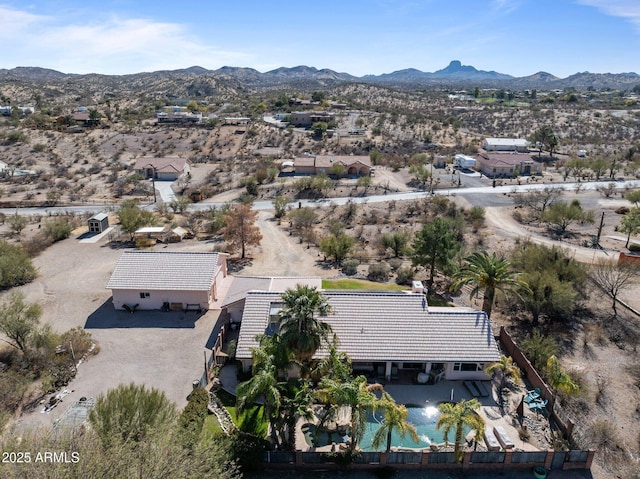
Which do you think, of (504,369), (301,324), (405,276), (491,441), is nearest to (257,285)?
(301,324)

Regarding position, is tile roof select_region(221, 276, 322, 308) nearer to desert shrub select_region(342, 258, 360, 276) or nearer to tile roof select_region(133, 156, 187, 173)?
desert shrub select_region(342, 258, 360, 276)

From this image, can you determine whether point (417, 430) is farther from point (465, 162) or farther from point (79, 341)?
point (465, 162)

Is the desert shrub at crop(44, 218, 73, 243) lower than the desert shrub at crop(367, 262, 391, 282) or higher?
higher

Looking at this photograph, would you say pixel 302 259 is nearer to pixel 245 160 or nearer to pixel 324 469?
pixel 324 469

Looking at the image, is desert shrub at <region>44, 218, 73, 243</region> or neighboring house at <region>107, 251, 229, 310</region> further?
desert shrub at <region>44, 218, 73, 243</region>

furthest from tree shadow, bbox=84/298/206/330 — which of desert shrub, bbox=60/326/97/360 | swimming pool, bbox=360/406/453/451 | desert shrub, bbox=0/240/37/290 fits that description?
swimming pool, bbox=360/406/453/451

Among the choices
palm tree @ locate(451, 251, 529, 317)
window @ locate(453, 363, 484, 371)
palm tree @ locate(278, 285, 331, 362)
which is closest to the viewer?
palm tree @ locate(278, 285, 331, 362)

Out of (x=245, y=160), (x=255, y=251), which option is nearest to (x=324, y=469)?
(x=255, y=251)
